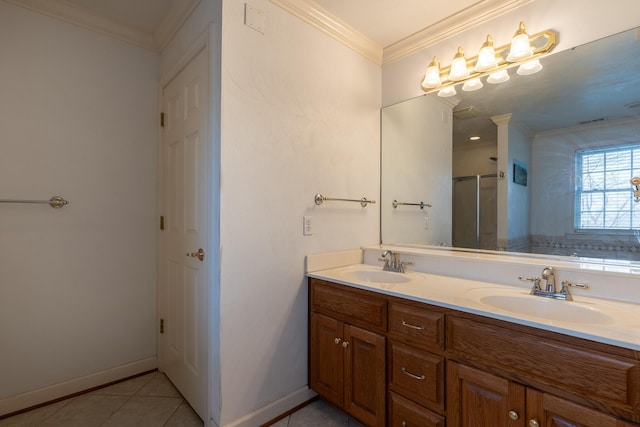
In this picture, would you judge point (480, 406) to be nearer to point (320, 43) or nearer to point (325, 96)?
point (325, 96)

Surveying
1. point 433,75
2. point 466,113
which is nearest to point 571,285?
point 466,113

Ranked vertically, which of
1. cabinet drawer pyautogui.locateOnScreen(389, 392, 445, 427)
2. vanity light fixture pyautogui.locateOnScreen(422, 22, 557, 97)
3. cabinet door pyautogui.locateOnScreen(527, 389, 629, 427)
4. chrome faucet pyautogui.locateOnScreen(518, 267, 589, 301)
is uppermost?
vanity light fixture pyautogui.locateOnScreen(422, 22, 557, 97)

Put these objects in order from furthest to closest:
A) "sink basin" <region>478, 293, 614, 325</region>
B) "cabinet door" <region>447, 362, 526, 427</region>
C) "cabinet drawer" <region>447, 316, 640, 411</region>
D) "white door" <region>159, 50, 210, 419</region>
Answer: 1. "white door" <region>159, 50, 210, 419</region>
2. "sink basin" <region>478, 293, 614, 325</region>
3. "cabinet door" <region>447, 362, 526, 427</region>
4. "cabinet drawer" <region>447, 316, 640, 411</region>

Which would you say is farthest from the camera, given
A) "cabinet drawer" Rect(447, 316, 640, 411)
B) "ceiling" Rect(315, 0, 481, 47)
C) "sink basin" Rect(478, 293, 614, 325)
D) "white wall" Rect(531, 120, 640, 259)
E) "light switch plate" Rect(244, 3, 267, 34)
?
"ceiling" Rect(315, 0, 481, 47)

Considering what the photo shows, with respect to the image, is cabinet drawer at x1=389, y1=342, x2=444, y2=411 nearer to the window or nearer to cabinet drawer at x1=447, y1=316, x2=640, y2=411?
cabinet drawer at x1=447, y1=316, x2=640, y2=411

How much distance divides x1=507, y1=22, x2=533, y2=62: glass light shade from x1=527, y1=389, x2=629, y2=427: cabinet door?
157cm

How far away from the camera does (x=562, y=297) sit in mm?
1284

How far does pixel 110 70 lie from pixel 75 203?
904mm

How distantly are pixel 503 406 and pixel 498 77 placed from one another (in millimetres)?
1640

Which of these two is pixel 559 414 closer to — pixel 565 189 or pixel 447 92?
pixel 565 189

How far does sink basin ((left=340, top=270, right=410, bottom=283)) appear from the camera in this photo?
1819 millimetres

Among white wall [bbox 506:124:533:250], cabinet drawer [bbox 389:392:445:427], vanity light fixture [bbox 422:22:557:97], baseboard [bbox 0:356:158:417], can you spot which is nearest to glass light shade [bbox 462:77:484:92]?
vanity light fixture [bbox 422:22:557:97]

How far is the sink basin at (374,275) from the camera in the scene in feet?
5.97

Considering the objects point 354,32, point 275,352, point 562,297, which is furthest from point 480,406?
point 354,32
